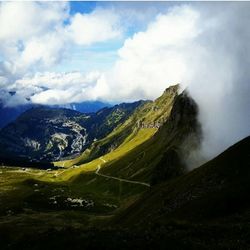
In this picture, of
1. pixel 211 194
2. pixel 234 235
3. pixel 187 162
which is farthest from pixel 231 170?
pixel 187 162

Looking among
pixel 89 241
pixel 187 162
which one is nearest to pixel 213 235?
pixel 89 241

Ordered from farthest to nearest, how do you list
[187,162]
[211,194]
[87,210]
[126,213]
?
1. [87,210]
2. [187,162]
3. [126,213]
4. [211,194]

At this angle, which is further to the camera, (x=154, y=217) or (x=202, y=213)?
(x=154, y=217)

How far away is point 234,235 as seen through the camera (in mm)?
45281

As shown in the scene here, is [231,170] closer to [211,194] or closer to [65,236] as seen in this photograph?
[211,194]

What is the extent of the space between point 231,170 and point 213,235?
144ft

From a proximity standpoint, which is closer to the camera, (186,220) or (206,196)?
(186,220)

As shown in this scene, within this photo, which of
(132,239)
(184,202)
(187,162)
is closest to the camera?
(132,239)

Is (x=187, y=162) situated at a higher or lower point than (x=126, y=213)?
higher

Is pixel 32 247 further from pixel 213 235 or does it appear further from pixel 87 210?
pixel 87 210

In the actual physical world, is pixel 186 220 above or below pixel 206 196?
below

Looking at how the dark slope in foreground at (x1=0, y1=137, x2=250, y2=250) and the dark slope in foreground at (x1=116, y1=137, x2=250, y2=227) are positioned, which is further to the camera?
Result: the dark slope in foreground at (x1=116, y1=137, x2=250, y2=227)

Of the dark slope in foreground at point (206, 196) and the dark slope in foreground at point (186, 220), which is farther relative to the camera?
the dark slope in foreground at point (206, 196)

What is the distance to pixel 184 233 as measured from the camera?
150ft
